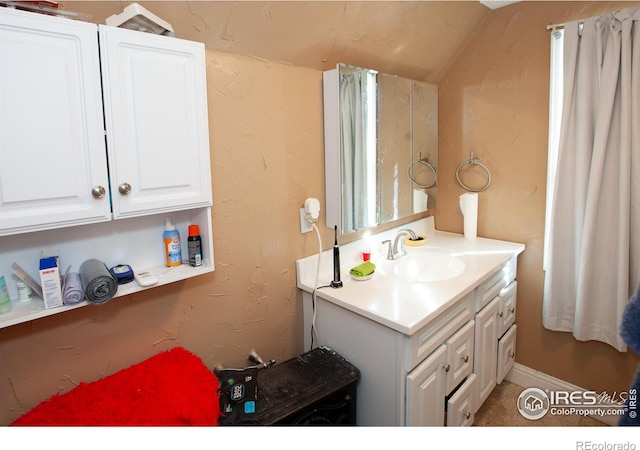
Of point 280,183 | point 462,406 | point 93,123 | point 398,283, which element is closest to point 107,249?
point 93,123

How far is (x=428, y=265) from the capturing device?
1.97 meters

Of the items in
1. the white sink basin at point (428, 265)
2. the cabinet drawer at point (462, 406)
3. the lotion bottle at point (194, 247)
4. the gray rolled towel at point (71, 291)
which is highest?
the lotion bottle at point (194, 247)

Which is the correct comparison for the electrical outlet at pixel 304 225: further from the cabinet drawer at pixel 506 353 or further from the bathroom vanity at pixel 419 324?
the cabinet drawer at pixel 506 353

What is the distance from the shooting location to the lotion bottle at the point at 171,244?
1.22 metres

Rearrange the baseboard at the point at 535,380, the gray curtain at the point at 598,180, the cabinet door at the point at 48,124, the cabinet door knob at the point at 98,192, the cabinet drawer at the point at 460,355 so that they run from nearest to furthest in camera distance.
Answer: the cabinet door at the point at 48,124
the cabinet door knob at the point at 98,192
the cabinet drawer at the point at 460,355
the gray curtain at the point at 598,180
the baseboard at the point at 535,380

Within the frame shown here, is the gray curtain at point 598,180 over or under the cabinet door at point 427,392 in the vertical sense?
over

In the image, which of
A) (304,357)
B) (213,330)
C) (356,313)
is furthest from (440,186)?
(213,330)

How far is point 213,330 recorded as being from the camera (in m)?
1.43

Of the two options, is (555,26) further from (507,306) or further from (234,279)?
(234,279)

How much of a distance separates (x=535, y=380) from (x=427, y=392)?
1159 mm

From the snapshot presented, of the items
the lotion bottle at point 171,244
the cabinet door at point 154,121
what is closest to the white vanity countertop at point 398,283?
the lotion bottle at point 171,244

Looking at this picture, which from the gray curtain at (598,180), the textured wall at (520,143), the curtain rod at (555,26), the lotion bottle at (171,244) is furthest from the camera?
the textured wall at (520,143)

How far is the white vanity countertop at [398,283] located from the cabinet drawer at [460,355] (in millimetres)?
195

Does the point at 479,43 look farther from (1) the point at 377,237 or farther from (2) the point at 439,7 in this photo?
(1) the point at 377,237
